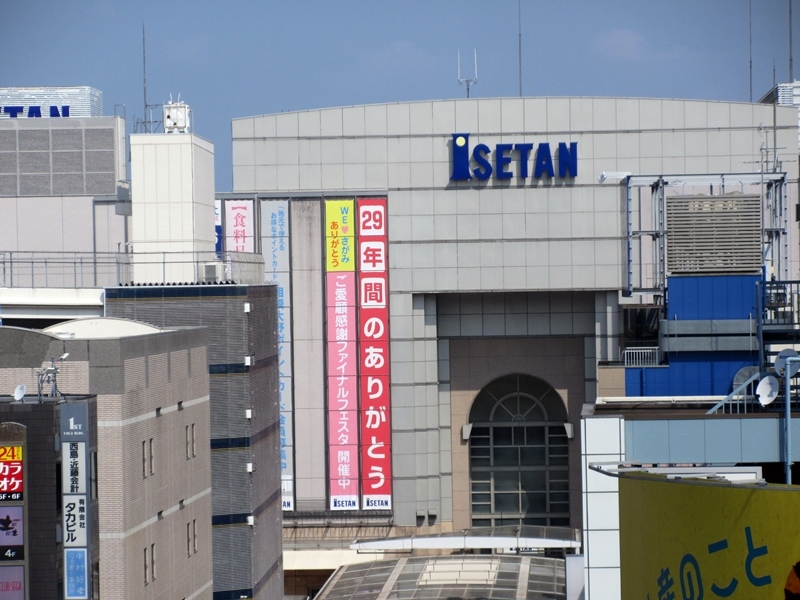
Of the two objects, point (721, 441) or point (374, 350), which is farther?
point (374, 350)

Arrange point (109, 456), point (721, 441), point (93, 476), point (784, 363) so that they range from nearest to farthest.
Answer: point (721, 441)
point (784, 363)
point (93, 476)
point (109, 456)

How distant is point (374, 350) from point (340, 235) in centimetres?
510

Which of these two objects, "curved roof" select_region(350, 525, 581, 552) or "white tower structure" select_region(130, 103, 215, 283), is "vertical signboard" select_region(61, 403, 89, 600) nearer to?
"white tower structure" select_region(130, 103, 215, 283)

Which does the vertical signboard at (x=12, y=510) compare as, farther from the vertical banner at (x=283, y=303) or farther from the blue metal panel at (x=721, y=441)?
the vertical banner at (x=283, y=303)

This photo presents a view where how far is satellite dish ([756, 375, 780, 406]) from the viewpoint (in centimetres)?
2689

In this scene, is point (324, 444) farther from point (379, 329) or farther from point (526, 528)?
point (526, 528)

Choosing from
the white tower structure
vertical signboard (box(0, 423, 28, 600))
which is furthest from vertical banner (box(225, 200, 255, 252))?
vertical signboard (box(0, 423, 28, 600))

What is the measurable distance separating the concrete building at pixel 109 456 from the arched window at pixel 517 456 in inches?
937

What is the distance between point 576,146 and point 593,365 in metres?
9.60

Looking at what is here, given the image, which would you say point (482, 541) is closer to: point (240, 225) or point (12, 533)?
point (240, 225)

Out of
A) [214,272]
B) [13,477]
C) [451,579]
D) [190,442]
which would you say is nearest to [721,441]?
[13,477]

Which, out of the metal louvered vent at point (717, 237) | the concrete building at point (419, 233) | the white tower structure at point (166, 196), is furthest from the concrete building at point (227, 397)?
the metal louvered vent at point (717, 237)

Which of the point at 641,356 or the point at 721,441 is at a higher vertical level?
the point at 641,356

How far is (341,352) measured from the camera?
55.0 metres
